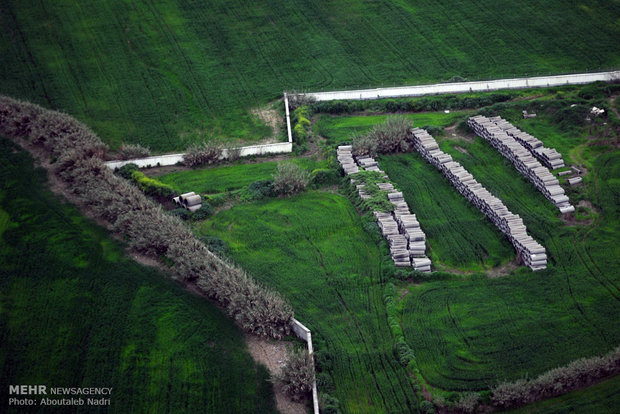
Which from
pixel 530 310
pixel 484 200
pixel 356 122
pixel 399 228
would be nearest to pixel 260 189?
pixel 399 228

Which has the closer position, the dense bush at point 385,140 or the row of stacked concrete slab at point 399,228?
the row of stacked concrete slab at point 399,228

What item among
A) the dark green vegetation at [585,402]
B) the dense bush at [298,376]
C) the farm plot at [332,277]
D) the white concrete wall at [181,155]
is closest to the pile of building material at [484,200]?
the farm plot at [332,277]

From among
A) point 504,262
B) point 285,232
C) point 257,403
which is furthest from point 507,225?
point 257,403

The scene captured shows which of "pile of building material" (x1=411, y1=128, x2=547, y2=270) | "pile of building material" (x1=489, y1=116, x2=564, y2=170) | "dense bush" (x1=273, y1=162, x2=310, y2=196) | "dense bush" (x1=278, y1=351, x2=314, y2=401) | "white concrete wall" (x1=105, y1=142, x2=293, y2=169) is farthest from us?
"white concrete wall" (x1=105, y1=142, x2=293, y2=169)

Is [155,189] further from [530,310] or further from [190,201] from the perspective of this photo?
[530,310]

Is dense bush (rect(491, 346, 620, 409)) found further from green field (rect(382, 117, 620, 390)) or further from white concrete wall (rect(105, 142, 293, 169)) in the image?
white concrete wall (rect(105, 142, 293, 169))

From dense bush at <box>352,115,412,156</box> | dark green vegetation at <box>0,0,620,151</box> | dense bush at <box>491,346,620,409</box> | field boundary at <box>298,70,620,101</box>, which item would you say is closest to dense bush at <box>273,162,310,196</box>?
dense bush at <box>352,115,412,156</box>

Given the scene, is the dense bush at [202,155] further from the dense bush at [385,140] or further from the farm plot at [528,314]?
the farm plot at [528,314]
